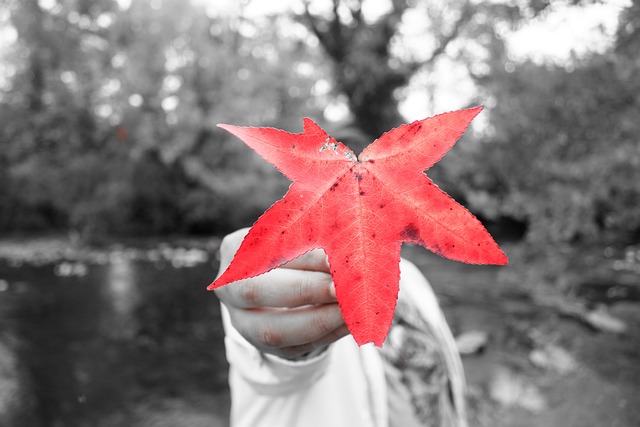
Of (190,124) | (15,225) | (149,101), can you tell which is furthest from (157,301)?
(15,225)

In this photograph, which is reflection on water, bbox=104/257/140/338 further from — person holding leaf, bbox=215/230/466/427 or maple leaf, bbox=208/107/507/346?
maple leaf, bbox=208/107/507/346

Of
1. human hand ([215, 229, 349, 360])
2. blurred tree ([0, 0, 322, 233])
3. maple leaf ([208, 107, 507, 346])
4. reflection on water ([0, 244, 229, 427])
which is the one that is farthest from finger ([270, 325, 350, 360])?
blurred tree ([0, 0, 322, 233])

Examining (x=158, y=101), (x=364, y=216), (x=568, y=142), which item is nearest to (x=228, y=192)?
(x=158, y=101)

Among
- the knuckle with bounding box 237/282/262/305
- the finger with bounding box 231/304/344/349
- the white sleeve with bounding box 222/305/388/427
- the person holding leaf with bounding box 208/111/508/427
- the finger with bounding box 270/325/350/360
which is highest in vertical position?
the person holding leaf with bounding box 208/111/508/427

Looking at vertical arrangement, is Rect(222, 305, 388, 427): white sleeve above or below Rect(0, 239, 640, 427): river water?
above

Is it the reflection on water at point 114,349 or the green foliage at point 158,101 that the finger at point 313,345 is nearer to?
the reflection on water at point 114,349

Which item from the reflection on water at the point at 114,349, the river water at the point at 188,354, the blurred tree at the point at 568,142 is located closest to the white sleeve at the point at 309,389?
the blurred tree at the point at 568,142
